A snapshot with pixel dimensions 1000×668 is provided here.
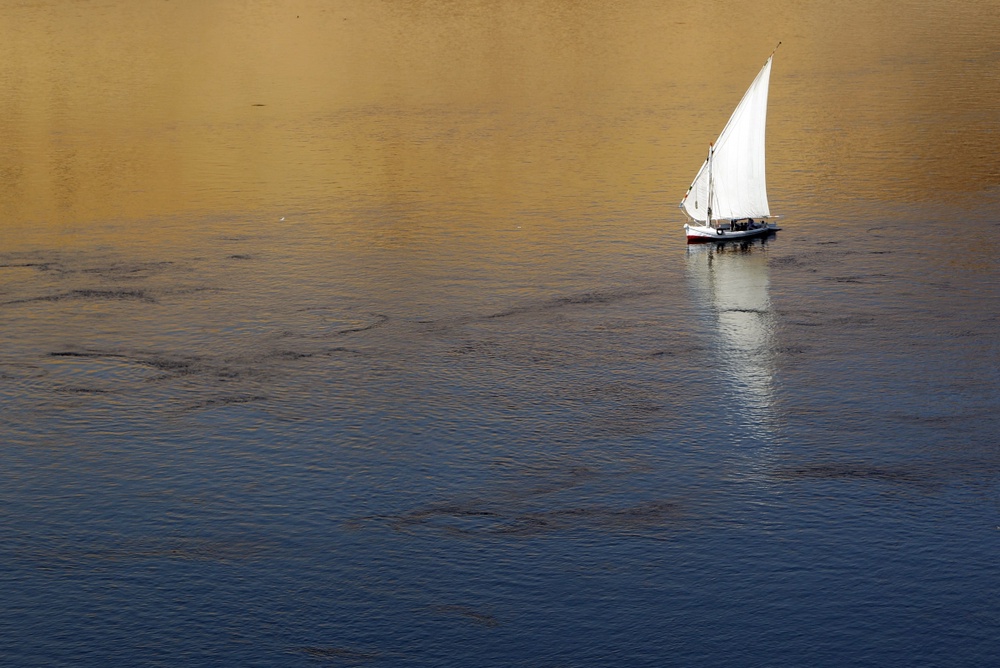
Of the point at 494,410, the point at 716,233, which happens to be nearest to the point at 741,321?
the point at 716,233

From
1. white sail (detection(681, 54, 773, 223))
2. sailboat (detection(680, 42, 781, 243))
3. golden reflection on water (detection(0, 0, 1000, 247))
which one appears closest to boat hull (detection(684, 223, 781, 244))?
sailboat (detection(680, 42, 781, 243))

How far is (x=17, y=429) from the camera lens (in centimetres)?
8962

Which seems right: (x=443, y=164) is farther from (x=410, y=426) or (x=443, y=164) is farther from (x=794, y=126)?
(x=410, y=426)

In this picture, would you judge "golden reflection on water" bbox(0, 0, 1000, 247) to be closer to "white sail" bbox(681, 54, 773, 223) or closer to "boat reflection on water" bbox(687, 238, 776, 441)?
"white sail" bbox(681, 54, 773, 223)

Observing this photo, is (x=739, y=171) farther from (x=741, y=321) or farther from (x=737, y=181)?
(x=741, y=321)

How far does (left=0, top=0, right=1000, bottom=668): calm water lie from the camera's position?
226 feet

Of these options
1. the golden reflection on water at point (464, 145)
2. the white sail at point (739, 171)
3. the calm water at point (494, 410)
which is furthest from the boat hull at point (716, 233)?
the golden reflection on water at point (464, 145)

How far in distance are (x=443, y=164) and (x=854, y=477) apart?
86.0 metres

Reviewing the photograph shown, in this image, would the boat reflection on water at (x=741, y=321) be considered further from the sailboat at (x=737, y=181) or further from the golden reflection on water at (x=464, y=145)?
the golden reflection on water at (x=464, y=145)

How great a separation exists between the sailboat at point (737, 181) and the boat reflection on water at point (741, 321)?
67.1 inches

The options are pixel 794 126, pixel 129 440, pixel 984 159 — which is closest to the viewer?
pixel 129 440

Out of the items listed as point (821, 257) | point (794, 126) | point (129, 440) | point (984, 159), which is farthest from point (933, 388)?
point (794, 126)

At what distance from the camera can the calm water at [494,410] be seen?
68.9m

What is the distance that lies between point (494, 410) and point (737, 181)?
44.3 m
